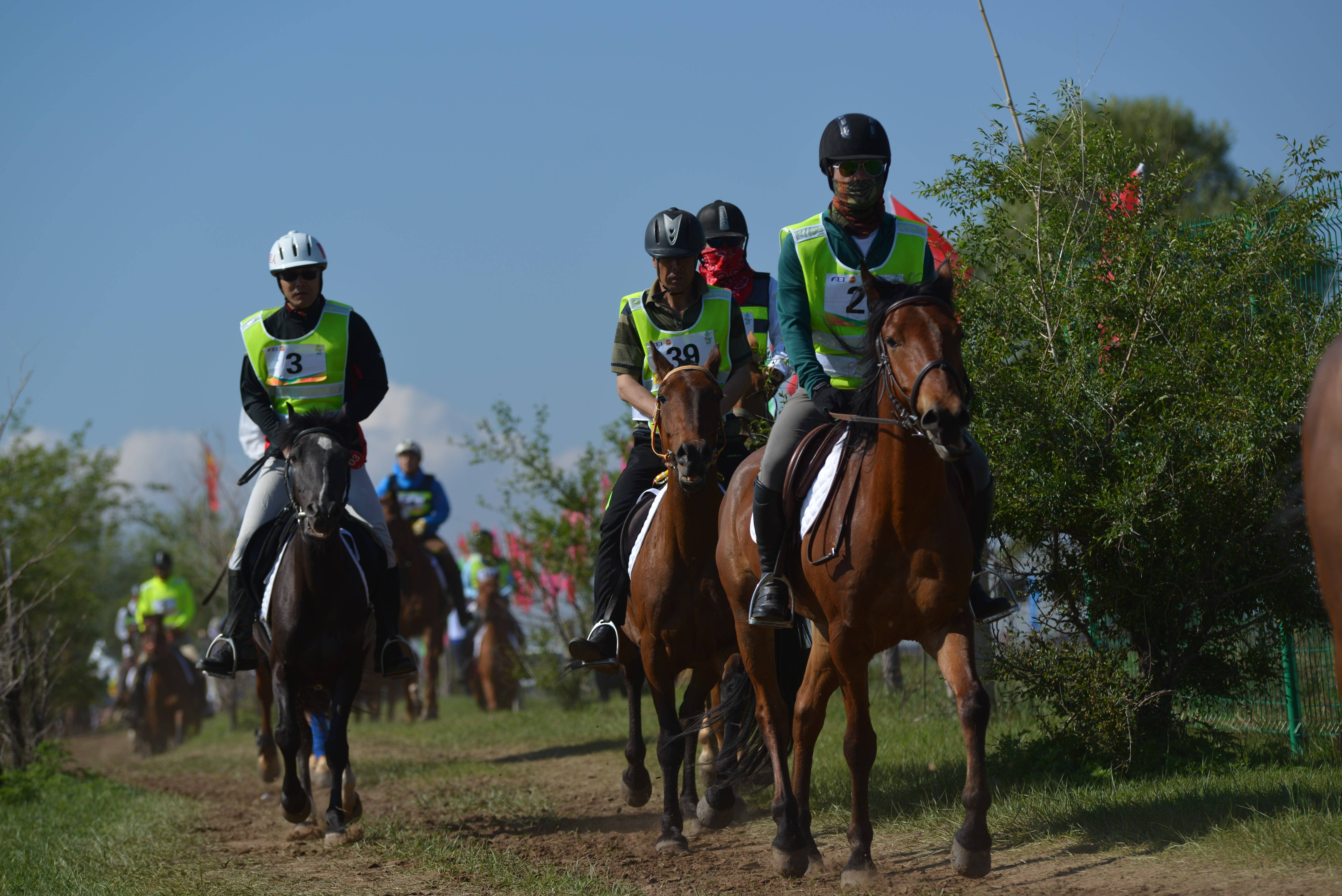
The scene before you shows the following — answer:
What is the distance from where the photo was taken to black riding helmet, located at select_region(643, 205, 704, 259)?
298 inches

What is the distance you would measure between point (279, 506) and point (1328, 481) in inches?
264

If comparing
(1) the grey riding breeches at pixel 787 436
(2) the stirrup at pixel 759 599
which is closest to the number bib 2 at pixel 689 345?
(1) the grey riding breeches at pixel 787 436

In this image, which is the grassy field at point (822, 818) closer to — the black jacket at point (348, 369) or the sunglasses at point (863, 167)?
the black jacket at point (348, 369)

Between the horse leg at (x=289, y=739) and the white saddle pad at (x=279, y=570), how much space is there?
17.3 inches

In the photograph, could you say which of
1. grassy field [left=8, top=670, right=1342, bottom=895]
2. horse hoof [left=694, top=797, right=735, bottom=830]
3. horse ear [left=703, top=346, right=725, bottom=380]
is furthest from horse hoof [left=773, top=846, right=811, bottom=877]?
horse ear [left=703, top=346, right=725, bottom=380]

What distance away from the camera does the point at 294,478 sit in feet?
25.1

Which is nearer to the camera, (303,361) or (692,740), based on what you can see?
(692,740)

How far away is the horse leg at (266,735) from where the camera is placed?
1037 cm

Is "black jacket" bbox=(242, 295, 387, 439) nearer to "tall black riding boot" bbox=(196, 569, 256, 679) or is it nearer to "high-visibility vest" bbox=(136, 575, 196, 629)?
"tall black riding boot" bbox=(196, 569, 256, 679)

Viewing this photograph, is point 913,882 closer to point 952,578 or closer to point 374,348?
point 952,578

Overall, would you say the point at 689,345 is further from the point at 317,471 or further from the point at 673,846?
the point at 673,846

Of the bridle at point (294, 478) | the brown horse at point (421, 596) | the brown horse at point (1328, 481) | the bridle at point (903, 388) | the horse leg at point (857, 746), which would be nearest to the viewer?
the brown horse at point (1328, 481)

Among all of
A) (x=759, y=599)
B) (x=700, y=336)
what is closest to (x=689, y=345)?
(x=700, y=336)

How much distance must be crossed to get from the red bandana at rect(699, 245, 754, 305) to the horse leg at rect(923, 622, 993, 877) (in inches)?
161
